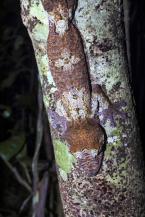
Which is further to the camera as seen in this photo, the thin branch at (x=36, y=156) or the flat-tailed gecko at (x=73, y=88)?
the thin branch at (x=36, y=156)

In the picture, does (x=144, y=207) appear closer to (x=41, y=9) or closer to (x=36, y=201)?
(x=41, y=9)

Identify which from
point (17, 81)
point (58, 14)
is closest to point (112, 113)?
point (58, 14)

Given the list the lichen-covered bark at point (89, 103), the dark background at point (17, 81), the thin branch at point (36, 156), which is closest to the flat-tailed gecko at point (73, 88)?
the lichen-covered bark at point (89, 103)

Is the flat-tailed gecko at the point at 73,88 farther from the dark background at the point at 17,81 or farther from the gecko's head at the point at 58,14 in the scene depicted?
the dark background at the point at 17,81

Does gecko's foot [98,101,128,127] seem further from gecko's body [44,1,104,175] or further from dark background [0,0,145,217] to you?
dark background [0,0,145,217]

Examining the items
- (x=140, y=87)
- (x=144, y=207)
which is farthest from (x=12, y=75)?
(x=144, y=207)

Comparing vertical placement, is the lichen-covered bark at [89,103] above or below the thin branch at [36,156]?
above

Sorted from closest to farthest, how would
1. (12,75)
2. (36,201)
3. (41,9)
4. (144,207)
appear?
1. (41,9)
2. (144,207)
3. (36,201)
4. (12,75)
